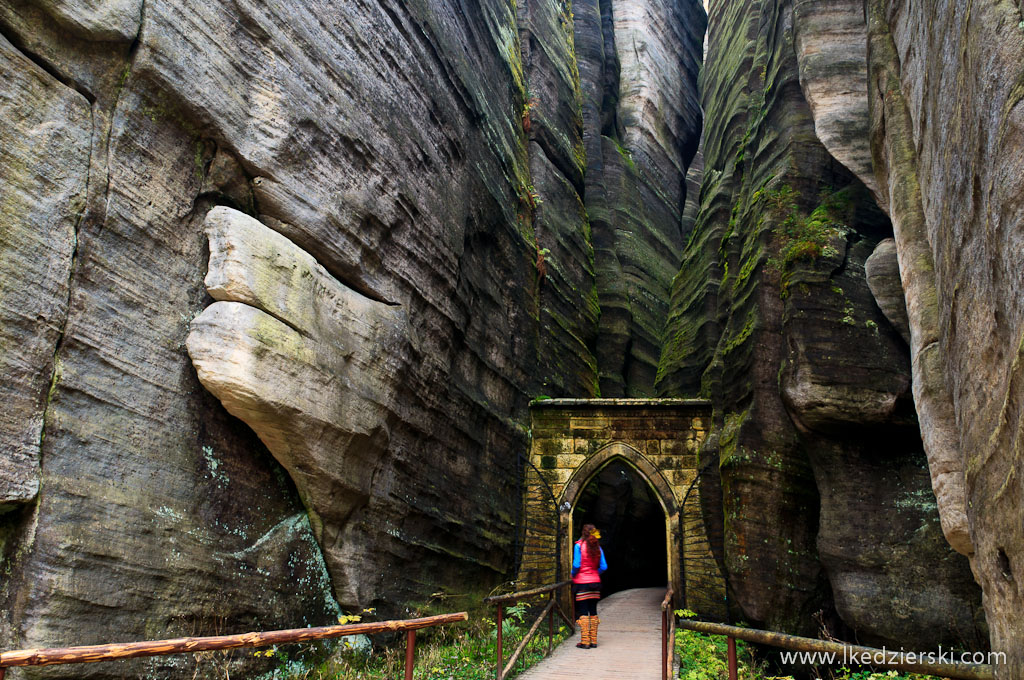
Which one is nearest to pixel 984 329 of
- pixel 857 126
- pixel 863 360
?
pixel 863 360

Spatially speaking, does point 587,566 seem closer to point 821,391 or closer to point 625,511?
point 821,391

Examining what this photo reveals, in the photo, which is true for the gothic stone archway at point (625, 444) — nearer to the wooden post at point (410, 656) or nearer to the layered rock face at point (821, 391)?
the layered rock face at point (821, 391)

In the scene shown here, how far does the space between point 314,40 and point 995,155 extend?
554 cm

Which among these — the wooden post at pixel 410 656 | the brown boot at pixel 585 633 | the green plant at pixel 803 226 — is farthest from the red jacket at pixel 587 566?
the green plant at pixel 803 226

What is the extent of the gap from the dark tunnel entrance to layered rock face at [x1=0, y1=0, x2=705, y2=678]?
7.17 meters

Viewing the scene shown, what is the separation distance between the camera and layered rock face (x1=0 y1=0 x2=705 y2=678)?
13.9 ft

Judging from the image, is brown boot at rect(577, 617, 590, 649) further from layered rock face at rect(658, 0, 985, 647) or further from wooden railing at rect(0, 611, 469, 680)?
wooden railing at rect(0, 611, 469, 680)

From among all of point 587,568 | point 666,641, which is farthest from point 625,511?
point 666,641

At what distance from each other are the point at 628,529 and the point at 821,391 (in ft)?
36.3

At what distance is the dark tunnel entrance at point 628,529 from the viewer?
56.6 ft

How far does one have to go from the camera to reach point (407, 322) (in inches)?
301

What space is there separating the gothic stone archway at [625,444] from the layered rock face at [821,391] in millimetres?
766

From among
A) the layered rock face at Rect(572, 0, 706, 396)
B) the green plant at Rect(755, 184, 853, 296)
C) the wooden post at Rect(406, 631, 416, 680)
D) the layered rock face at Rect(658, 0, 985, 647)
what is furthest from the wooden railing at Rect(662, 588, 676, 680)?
the layered rock face at Rect(572, 0, 706, 396)

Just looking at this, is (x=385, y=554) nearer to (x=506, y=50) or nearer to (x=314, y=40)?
(x=314, y=40)
